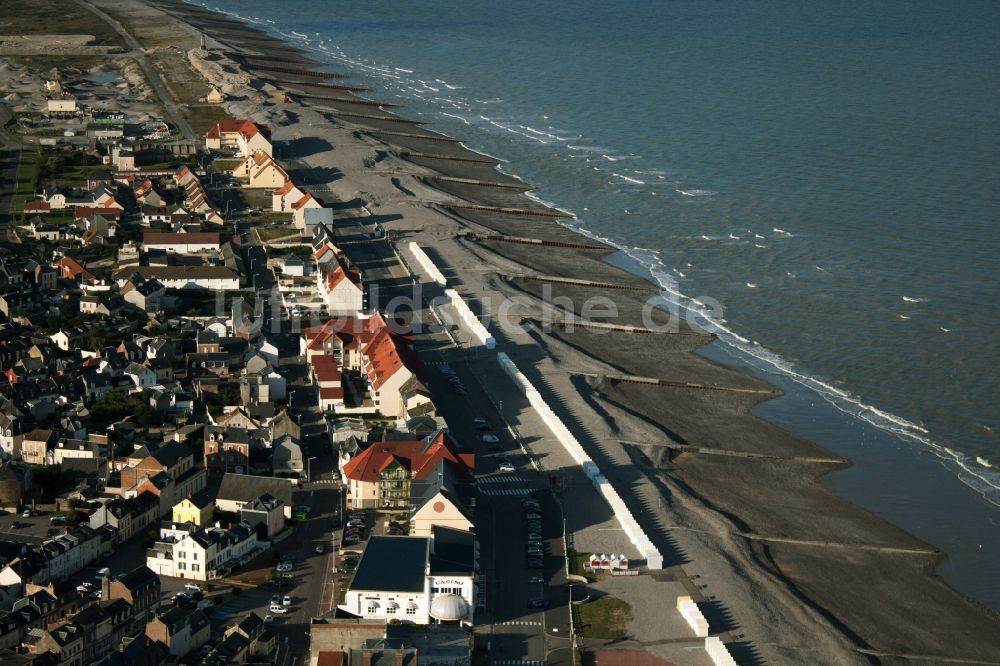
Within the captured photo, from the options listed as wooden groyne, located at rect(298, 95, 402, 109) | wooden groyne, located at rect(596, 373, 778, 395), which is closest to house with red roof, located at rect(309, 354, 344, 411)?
wooden groyne, located at rect(596, 373, 778, 395)

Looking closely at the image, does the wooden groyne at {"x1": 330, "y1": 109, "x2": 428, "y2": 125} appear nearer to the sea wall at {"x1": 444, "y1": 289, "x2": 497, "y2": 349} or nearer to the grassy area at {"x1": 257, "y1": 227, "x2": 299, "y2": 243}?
the grassy area at {"x1": 257, "y1": 227, "x2": 299, "y2": 243}

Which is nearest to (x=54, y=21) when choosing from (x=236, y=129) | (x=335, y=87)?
(x=335, y=87)

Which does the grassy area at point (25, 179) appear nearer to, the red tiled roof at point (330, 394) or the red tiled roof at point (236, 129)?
the red tiled roof at point (236, 129)

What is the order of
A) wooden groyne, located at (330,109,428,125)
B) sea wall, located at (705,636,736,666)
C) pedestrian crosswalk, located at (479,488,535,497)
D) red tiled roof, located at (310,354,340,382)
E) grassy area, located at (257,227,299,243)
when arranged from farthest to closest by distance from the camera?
1. wooden groyne, located at (330,109,428,125)
2. grassy area, located at (257,227,299,243)
3. red tiled roof, located at (310,354,340,382)
4. pedestrian crosswalk, located at (479,488,535,497)
5. sea wall, located at (705,636,736,666)

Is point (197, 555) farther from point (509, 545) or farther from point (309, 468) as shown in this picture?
point (509, 545)

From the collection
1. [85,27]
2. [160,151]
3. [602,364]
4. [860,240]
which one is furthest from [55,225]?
[85,27]

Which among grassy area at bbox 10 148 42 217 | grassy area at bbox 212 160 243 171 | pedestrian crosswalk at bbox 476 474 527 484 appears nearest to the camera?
pedestrian crosswalk at bbox 476 474 527 484
